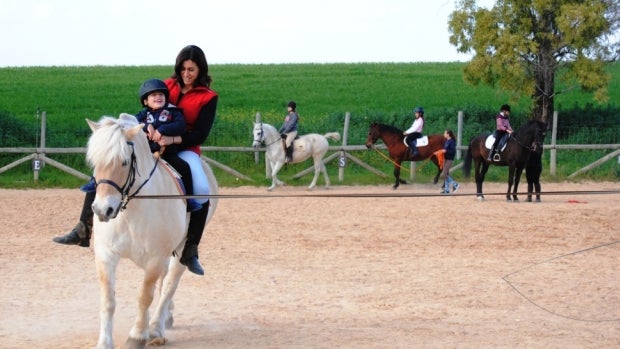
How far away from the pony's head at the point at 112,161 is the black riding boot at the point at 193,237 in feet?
4.05

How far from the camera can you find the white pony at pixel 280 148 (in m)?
26.4

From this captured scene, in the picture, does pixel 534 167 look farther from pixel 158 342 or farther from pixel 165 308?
pixel 158 342

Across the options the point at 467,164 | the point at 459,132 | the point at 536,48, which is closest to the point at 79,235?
the point at 467,164

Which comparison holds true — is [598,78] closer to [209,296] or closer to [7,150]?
[7,150]

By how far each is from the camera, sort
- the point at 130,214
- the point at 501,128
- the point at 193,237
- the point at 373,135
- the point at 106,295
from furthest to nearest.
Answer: the point at 373,135, the point at 501,128, the point at 193,237, the point at 106,295, the point at 130,214

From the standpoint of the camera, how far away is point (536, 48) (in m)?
34.8

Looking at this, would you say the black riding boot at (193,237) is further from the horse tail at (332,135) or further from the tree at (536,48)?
the tree at (536,48)

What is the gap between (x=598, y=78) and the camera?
35219 mm

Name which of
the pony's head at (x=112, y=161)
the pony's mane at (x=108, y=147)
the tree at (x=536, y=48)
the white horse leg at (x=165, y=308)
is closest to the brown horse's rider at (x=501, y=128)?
the tree at (x=536, y=48)

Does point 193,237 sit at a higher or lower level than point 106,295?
higher

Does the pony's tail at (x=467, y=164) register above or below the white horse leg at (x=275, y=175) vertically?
above

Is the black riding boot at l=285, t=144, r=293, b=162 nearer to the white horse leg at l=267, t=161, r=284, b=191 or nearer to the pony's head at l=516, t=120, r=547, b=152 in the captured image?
the white horse leg at l=267, t=161, r=284, b=191

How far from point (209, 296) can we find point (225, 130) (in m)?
19.9

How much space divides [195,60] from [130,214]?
1707mm
